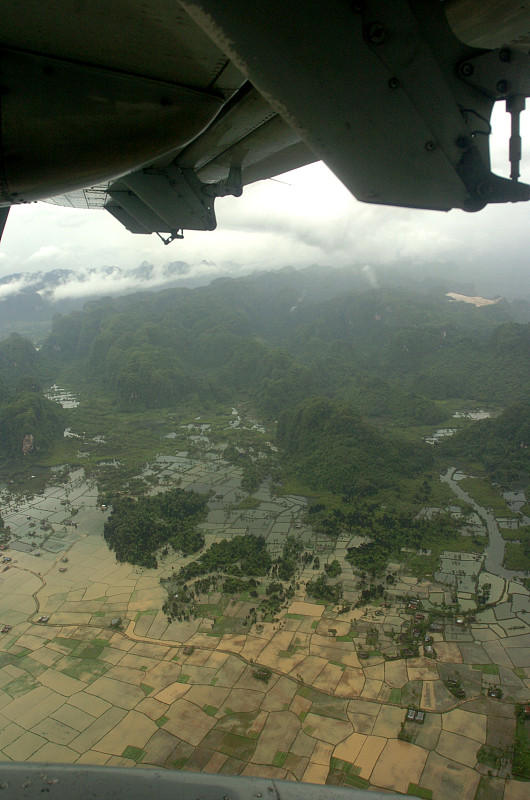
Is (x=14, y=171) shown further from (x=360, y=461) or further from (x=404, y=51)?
(x=360, y=461)

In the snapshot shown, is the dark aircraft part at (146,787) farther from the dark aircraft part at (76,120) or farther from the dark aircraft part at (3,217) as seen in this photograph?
the dark aircraft part at (3,217)

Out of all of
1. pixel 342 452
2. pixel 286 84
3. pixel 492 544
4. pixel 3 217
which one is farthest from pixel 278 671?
pixel 342 452

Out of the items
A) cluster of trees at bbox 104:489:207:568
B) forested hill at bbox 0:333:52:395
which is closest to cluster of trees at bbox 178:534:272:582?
cluster of trees at bbox 104:489:207:568

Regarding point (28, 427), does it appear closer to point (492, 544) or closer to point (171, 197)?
point (492, 544)

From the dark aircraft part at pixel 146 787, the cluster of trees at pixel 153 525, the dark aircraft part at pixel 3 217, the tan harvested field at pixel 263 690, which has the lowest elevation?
the tan harvested field at pixel 263 690

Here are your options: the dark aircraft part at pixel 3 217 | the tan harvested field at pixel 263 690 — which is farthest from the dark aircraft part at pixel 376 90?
the tan harvested field at pixel 263 690

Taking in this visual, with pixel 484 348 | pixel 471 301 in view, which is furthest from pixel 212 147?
pixel 471 301
